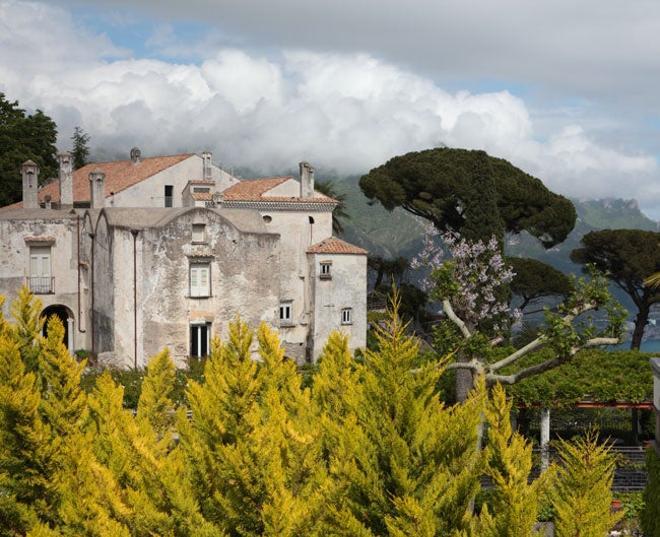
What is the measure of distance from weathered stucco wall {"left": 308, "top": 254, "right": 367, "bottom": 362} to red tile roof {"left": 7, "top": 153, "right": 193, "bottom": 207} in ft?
38.1

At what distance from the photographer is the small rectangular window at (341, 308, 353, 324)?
40.4 meters


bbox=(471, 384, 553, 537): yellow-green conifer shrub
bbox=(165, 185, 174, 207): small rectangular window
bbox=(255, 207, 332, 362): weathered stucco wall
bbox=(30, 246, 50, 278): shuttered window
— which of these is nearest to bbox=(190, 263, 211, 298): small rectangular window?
bbox=(255, 207, 332, 362): weathered stucco wall

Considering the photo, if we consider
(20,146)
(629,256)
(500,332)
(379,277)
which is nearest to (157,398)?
(500,332)

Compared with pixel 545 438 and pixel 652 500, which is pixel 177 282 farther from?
pixel 652 500

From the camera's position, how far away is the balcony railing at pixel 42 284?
127 feet

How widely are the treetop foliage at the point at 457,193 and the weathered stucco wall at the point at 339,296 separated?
11.5 metres

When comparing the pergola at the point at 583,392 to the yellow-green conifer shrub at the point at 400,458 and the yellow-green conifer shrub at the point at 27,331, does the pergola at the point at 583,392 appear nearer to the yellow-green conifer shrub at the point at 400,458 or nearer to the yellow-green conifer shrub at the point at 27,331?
the yellow-green conifer shrub at the point at 27,331

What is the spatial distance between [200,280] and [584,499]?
1040 inches

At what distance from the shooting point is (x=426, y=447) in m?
10.2

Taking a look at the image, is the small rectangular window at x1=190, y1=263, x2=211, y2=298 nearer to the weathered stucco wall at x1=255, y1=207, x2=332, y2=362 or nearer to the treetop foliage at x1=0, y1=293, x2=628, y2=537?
the weathered stucco wall at x1=255, y1=207, x2=332, y2=362

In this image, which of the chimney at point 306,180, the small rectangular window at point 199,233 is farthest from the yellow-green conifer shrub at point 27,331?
the chimney at point 306,180

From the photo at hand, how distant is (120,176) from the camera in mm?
47719

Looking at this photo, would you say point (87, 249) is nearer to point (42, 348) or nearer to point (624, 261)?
point (42, 348)

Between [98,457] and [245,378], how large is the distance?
4.89 m
